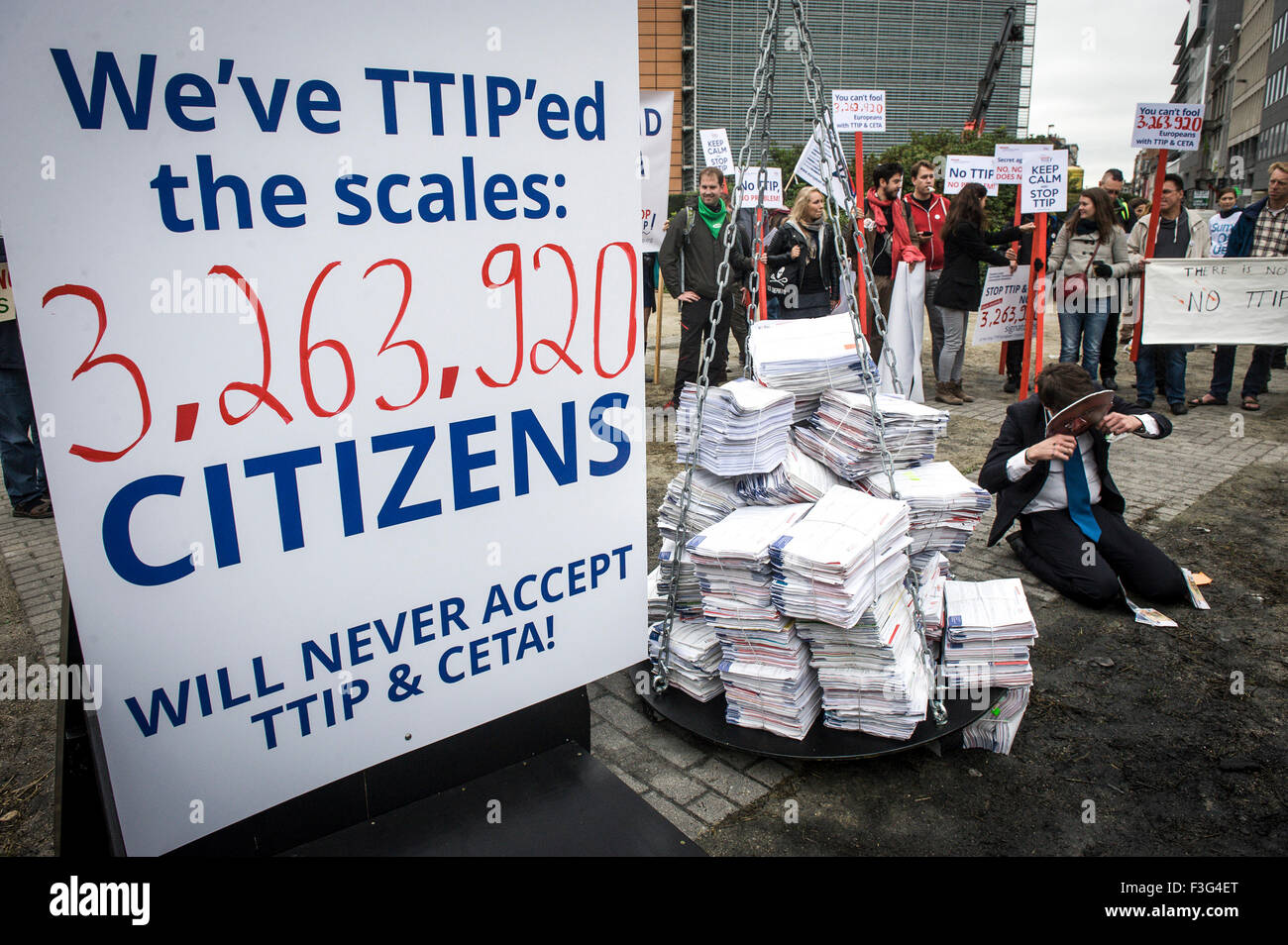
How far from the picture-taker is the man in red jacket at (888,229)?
348 inches

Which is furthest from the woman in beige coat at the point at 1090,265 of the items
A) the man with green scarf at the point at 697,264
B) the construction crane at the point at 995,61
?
the construction crane at the point at 995,61

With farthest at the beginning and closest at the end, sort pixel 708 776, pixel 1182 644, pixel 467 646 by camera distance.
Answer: pixel 1182 644 → pixel 708 776 → pixel 467 646

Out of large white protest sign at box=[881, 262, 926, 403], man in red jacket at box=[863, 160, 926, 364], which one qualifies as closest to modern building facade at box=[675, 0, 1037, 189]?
man in red jacket at box=[863, 160, 926, 364]

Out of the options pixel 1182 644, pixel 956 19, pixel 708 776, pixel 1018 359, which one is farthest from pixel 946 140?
pixel 956 19

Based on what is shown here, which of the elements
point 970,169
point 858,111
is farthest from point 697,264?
point 970,169

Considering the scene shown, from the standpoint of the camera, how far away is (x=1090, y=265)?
8.91m

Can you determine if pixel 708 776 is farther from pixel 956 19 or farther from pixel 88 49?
pixel 956 19

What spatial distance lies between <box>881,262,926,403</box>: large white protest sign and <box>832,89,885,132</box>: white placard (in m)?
1.58

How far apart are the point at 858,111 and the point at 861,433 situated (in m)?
6.39

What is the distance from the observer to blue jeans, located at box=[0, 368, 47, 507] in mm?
6188

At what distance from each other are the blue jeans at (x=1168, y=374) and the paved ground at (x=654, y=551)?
0.31 metres

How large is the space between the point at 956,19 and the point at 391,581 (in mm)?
116203

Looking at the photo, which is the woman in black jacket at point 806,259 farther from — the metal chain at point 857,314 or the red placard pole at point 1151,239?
the metal chain at point 857,314

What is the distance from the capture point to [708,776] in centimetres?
324
